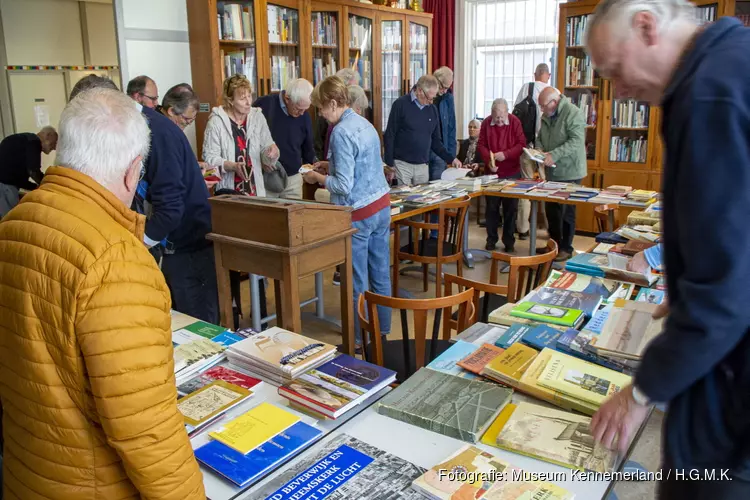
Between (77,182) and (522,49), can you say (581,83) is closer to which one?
(522,49)

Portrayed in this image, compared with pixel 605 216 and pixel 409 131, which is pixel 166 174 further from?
pixel 409 131

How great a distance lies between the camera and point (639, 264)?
2.62 metres

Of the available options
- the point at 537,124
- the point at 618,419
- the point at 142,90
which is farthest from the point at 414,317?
the point at 537,124

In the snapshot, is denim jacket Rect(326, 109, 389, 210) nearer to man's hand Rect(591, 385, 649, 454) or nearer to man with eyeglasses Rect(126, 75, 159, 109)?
man with eyeglasses Rect(126, 75, 159, 109)

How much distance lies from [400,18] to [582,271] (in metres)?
5.28

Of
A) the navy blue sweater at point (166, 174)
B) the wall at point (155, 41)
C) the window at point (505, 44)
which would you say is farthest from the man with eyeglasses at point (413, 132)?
the navy blue sweater at point (166, 174)

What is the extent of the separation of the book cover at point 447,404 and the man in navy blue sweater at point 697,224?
1.49 feet

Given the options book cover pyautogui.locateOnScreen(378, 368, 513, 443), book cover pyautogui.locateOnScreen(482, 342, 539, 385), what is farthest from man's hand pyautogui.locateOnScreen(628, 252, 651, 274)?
book cover pyautogui.locateOnScreen(378, 368, 513, 443)

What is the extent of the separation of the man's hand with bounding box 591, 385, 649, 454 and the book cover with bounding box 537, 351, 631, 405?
1.03ft

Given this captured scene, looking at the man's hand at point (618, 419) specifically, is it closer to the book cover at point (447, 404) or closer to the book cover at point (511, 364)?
the book cover at point (447, 404)

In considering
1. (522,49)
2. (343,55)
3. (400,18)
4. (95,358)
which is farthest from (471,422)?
(522,49)

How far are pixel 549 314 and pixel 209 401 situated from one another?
122 centimetres

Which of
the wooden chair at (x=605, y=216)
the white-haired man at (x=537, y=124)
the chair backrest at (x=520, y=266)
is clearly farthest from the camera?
the white-haired man at (x=537, y=124)

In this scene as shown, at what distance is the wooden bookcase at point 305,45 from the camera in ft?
16.9
